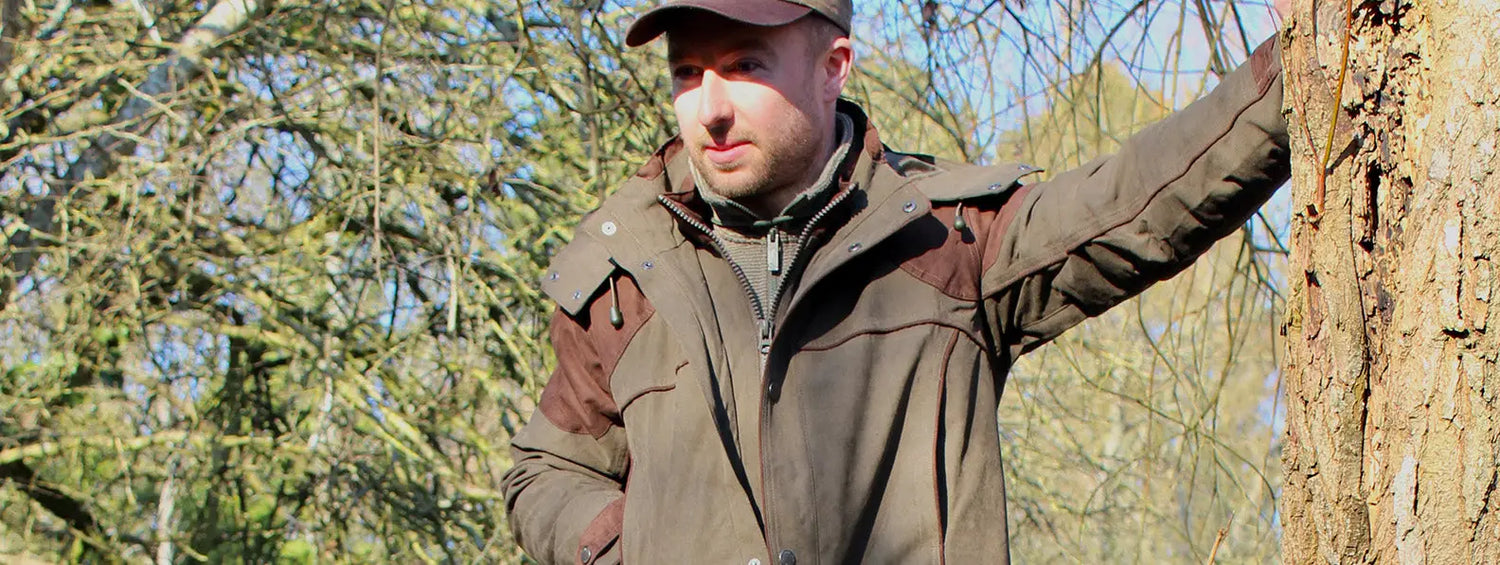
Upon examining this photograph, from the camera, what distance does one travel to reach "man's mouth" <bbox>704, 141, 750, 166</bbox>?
89.9 inches

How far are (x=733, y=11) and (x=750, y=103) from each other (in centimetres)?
14

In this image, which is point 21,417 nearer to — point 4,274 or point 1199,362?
point 4,274

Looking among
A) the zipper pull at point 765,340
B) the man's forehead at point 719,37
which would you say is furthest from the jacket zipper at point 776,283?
the man's forehead at point 719,37

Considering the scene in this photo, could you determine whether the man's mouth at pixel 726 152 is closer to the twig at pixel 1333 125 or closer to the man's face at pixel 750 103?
the man's face at pixel 750 103

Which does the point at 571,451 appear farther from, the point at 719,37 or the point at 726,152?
the point at 719,37

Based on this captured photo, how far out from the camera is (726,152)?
2.29 meters

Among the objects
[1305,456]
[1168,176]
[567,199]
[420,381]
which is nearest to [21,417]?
[420,381]

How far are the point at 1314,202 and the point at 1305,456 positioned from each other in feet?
0.74

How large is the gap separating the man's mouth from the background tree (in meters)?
2.38

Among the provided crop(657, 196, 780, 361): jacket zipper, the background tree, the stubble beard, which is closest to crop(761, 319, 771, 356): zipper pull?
crop(657, 196, 780, 361): jacket zipper

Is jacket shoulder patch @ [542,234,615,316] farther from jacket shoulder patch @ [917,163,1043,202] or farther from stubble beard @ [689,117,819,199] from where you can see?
jacket shoulder patch @ [917,163,1043,202]

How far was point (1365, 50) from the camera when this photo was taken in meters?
1.36

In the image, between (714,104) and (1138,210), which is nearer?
(1138,210)

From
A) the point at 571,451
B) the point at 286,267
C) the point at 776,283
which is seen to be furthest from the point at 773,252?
the point at 286,267
